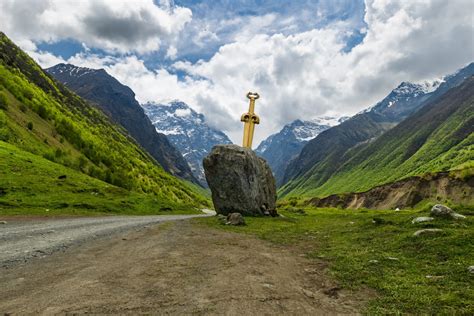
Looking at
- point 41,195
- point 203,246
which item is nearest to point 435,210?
point 203,246

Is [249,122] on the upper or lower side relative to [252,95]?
lower

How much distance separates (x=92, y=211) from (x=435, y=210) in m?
35.1

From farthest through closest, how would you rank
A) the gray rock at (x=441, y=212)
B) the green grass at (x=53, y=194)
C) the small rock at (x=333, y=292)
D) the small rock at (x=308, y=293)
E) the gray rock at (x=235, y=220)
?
the green grass at (x=53, y=194) → the gray rock at (x=235, y=220) → the gray rock at (x=441, y=212) → the small rock at (x=333, y=292) → the small rock at (x=308, y=293)

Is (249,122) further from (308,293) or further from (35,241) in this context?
(308,293)

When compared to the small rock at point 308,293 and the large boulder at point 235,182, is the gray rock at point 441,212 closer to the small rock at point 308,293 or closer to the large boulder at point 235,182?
the small rock at point 308,293

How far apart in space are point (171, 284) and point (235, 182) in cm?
3495

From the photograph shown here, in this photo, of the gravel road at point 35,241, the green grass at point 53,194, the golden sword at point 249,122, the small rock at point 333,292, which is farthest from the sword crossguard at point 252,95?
the small rock at point 333,292

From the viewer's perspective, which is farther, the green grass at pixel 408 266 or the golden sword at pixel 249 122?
the golden sword at pixel 249 122

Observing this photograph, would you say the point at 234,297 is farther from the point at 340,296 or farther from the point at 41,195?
the point at 41,195

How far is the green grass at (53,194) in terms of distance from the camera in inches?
1460

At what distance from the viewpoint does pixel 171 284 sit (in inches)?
426

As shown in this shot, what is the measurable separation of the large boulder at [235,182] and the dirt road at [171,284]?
28469 millimetres

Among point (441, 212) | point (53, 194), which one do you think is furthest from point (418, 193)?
point (53, 194)

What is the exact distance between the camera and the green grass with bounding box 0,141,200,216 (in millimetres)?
37094
